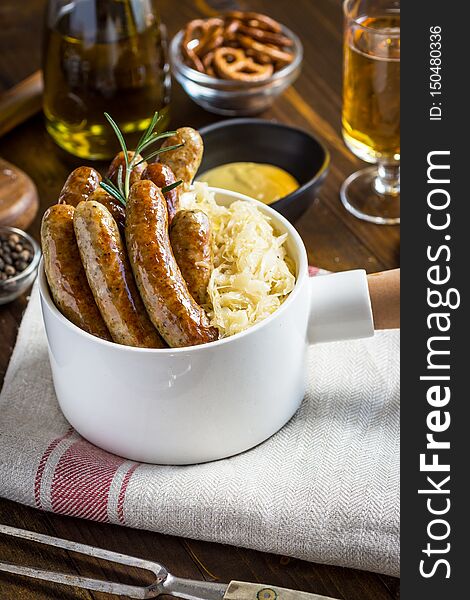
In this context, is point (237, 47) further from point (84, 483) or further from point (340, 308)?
point (84, 483)

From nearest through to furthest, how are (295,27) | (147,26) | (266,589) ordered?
(266,589)
(147,26)
(295,27)

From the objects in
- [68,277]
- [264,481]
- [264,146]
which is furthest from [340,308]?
[264,146]

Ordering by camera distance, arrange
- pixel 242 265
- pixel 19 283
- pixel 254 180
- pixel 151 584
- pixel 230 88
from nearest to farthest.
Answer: pixel 151 584
pixel 242 265
pixel 19 283
pixel 254 180
pixel 230 88

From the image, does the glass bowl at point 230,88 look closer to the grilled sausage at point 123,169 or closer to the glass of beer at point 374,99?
the glass of beer at point 374,99

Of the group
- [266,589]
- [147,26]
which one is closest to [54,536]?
[266,589]

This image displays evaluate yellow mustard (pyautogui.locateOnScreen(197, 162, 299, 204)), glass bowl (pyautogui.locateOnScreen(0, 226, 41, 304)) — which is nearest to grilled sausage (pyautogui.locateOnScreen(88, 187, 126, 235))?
glass bowl (pyautogui.locateOnScreen(0, 226, 41, 304))

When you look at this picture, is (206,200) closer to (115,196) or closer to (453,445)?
(115,196)

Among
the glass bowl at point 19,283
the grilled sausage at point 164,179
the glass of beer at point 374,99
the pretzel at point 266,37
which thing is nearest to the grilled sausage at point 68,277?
the grilled sausage at point 164,179
